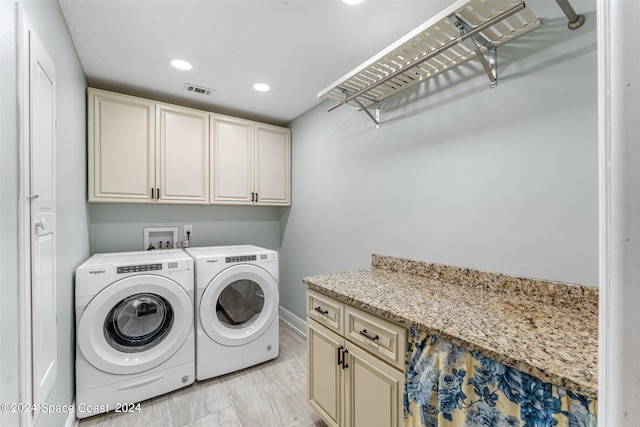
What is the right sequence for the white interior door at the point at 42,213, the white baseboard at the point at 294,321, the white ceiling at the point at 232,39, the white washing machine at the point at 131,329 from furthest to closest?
1. the white baseboard at the point at 294,321
2. the white washing machine at the point at 131,329
3. the white ceiling at the point at 232,39
4. the white interior door at the point at 42,213

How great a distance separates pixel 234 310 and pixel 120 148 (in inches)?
63.5

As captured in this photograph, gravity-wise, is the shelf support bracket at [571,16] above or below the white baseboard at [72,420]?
above

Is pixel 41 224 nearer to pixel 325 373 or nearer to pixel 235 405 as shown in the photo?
pixel 325 373

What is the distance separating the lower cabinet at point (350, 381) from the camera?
3.88ft

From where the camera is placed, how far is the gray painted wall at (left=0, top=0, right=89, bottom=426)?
0.81m

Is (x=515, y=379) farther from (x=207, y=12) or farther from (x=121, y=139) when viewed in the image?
(x=121, y=139)

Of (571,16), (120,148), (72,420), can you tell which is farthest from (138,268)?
(571,16)

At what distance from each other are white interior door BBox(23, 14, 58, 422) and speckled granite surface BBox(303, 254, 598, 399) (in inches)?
45.3

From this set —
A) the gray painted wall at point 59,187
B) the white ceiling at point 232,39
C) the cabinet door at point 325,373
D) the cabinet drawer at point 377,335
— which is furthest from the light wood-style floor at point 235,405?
the white ceiling at point 232,39

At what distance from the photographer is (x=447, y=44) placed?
4.08ft

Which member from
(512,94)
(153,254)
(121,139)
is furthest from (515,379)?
(121,139)

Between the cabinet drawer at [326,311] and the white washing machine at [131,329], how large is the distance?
1011 millimetres

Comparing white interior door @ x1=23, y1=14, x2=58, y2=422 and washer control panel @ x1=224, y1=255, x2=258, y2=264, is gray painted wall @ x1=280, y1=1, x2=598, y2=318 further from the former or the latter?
white interior door @ x1=23, y1=14, x2=58, y2=422

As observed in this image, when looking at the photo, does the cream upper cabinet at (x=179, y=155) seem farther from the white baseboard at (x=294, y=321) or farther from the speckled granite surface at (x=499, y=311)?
the speckled granite surface at (x=499, y=311)
